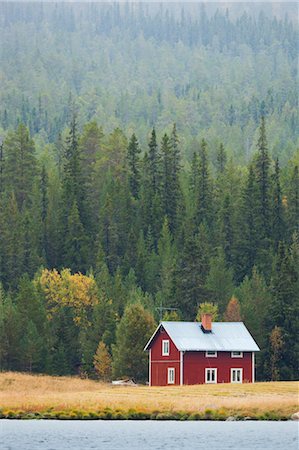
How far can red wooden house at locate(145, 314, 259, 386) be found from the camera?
90312 millimetres

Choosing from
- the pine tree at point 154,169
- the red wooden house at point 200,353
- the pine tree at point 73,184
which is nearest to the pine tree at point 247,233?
the pine tree at point 154,169

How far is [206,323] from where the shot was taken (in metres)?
90.8

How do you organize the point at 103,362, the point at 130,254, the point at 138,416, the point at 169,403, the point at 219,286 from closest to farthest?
the point at 138,416 → the point at 169,403 → the point at 103,362 → the point at 219,286 → the point at 130,254

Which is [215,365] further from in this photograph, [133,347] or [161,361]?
[133,347]

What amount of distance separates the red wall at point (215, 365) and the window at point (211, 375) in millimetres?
291

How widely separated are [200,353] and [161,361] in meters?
3.05

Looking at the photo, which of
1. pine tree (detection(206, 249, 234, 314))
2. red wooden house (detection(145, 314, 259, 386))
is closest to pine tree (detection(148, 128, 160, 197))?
pine tree (detection(206, 249, 234, 314))

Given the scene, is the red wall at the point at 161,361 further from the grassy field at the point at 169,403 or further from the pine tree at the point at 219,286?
the pine tree at the point at 219,286

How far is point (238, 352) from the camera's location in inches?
3617

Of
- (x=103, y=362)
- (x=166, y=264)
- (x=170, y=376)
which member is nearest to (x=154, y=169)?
(x=166, y=264)

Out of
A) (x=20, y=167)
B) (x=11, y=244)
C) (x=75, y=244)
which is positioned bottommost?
(x=11, y=244)

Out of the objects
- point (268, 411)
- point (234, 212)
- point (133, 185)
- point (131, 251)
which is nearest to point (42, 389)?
point (268, 411)

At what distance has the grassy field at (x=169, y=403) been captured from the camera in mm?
63147

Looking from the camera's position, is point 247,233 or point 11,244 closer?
point 11,244
